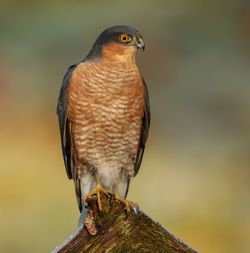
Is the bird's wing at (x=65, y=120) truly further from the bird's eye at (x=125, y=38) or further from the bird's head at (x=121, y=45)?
the bird's eye at (x=125, y=38)

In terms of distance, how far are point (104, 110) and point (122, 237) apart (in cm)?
162

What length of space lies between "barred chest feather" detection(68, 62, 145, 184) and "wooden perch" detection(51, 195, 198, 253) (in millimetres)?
1427

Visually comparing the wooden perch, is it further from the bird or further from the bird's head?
the bird's head

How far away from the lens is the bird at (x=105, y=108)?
4000 mm

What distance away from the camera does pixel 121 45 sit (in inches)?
162

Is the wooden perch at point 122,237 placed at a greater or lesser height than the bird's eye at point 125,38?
lesser

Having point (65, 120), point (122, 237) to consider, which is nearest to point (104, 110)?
point (65, 120)

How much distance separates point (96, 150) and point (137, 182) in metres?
5.09

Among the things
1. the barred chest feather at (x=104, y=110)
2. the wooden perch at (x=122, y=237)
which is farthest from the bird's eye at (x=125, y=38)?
the wooden perch at (x=122, y=237)

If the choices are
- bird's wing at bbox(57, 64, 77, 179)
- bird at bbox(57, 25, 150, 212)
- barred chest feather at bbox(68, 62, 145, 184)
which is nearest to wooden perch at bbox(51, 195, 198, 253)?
bird at bbox(57, 25, 150, 212)

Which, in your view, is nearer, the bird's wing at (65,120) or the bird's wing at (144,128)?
the bird's wing at (65,120)

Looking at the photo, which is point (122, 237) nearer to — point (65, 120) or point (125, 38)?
point (65, 120)

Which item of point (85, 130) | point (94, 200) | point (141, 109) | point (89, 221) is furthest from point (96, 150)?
point (89, 221)

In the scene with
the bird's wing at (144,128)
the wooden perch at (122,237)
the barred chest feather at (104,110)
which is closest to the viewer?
the wooden perch at (122,237)
